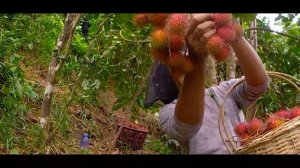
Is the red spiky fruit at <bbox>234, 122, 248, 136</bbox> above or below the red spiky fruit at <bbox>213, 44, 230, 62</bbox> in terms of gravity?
below

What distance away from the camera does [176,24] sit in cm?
76

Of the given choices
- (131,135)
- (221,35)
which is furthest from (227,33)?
(131,135)

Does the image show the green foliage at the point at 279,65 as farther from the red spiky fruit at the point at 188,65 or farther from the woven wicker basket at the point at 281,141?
the red spiky fruit at the point at 188,65

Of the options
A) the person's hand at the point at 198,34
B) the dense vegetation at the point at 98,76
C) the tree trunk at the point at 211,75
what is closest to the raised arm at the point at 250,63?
the person's hand at the point at 198,34

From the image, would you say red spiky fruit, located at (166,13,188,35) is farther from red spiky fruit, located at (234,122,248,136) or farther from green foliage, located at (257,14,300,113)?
green foliage, located at (257,14,300,113)

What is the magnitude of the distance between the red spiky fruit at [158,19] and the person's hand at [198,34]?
0.07 metres

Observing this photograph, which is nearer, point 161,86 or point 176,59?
point 176,59

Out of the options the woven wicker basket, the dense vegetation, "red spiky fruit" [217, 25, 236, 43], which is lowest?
the dense vegetation

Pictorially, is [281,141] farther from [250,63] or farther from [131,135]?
[131,135]

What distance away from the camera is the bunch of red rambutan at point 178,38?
0.74 metres

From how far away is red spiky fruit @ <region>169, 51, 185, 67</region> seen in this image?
0.76m

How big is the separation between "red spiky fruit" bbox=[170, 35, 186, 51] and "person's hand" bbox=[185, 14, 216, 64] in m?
0.04

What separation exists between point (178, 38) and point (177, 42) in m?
0.01

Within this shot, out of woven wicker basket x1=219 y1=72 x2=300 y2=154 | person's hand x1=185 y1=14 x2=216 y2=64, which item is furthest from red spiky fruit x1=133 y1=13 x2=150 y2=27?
woven wicker basket x1=219 y1=72 x2=300 y2=154
